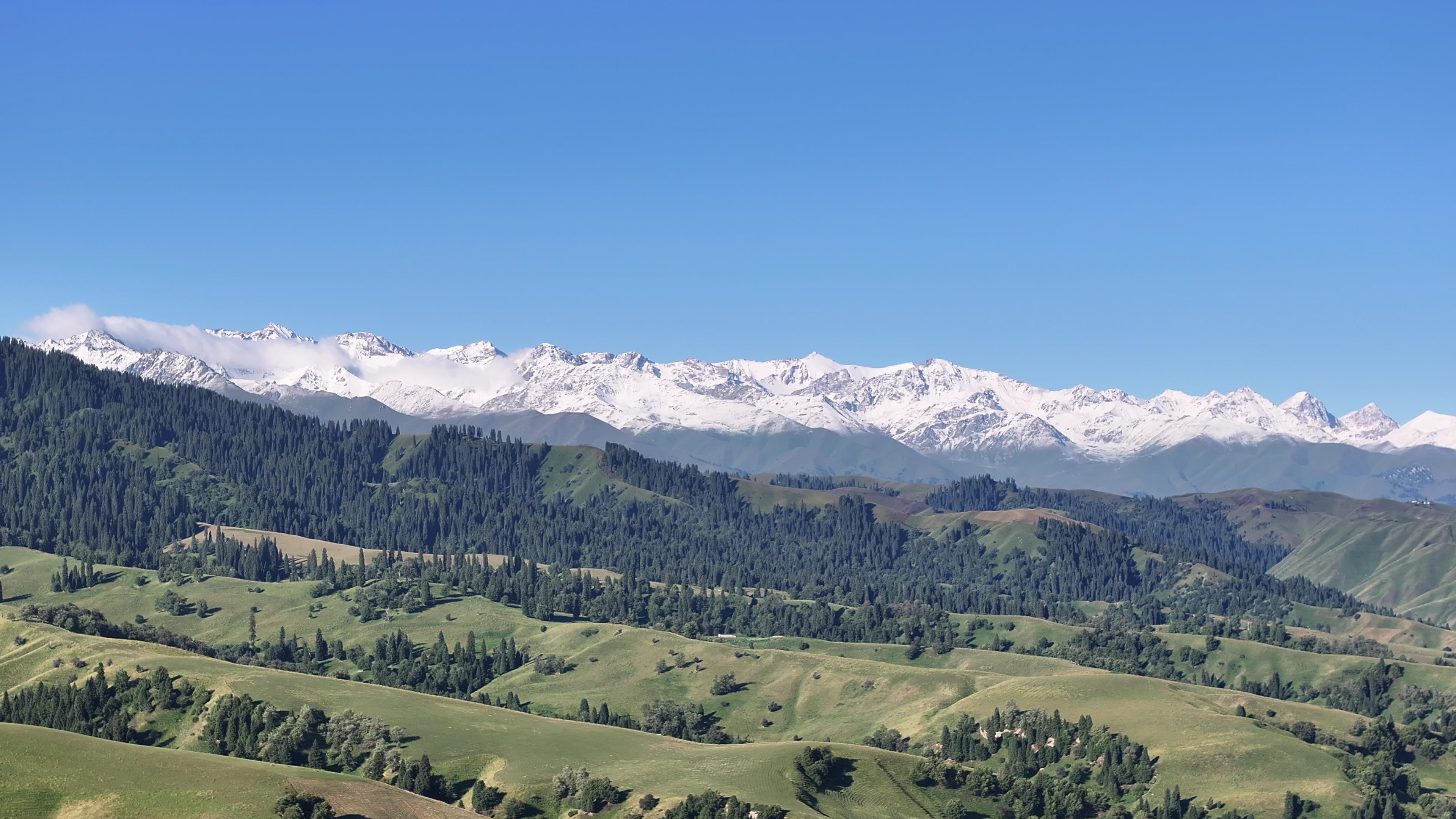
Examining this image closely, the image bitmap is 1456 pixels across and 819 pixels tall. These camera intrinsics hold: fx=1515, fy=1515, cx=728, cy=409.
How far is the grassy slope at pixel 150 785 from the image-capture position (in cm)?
16988

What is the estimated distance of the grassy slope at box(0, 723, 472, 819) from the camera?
169875 mm

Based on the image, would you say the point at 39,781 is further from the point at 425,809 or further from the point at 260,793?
the point at 425,809

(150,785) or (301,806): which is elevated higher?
(150,785)

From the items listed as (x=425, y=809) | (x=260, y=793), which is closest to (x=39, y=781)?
(x=260, y=793)

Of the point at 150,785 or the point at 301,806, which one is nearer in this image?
the point at 301,806

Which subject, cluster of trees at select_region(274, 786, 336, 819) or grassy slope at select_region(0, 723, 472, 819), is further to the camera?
cluster of trees at select_region(274, 786, 336, 819)

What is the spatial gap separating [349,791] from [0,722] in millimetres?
47243

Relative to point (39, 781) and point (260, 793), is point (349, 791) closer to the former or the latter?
point (260, 793)

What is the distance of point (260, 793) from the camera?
178 m

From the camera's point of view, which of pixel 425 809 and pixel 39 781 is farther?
pixel 425 809

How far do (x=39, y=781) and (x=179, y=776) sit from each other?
15.2m

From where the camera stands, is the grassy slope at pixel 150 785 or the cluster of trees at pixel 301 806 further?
the cluster of trees at pixel 301 806

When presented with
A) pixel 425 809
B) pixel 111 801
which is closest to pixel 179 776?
pixel 111 801

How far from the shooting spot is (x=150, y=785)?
17625cm
